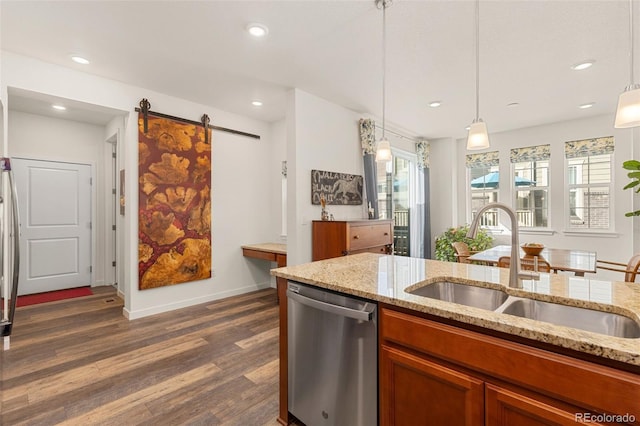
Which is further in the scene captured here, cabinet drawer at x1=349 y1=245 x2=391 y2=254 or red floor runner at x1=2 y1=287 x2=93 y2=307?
red floor runner at x1=2 y1=287 x2=93 y2=307

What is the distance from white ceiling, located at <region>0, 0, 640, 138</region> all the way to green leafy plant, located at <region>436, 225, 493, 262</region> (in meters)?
2.59

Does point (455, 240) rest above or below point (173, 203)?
below

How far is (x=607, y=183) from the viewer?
4.82m

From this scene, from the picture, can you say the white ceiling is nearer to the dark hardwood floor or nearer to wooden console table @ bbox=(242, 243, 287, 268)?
wooden console table @ bbox=(242, 243, 287, 268)

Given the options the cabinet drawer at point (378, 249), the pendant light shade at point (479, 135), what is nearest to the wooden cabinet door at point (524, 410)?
the pendant light shade at point (479, 135)

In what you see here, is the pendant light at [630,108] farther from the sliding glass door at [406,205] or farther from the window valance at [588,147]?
the window valance at [588,147]

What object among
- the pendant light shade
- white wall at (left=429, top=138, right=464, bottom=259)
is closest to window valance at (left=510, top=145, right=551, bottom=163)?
white wall at (left=429, top=138, right=464, bottom=259)

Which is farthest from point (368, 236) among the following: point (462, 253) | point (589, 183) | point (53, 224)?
point (53, 224)

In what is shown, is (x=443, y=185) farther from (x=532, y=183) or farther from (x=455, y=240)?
(x=532, y=183)

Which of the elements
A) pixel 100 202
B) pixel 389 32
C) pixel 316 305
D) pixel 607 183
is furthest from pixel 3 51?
pixel 607 183

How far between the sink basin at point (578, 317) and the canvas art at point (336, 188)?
2.78 m

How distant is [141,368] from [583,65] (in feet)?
16.9

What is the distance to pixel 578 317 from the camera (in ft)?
4.22

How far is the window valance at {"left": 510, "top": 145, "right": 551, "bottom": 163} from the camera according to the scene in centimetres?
538
